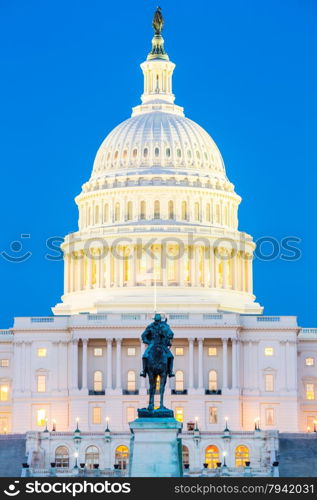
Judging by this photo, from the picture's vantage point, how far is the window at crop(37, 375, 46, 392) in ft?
588

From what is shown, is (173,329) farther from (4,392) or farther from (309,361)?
(4,392)

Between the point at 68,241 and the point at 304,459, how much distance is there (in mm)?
57022

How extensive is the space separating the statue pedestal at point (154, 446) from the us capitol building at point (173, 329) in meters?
46.5

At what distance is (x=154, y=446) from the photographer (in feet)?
333

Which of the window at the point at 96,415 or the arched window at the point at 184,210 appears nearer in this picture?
the window at the point at 96,415

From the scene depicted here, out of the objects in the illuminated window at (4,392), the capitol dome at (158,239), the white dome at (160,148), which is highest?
the white dome at (160,148)

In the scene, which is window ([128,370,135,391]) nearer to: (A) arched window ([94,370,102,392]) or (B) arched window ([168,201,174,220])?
(A) arched window ([94,370,102,392])

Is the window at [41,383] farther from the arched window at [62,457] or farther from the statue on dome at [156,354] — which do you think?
the statue on dome at [156,354]

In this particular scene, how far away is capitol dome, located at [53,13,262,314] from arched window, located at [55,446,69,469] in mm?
36868

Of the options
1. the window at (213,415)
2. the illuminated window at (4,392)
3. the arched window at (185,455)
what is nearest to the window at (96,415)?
the window at (213,415)

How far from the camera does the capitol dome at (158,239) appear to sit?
192 metres

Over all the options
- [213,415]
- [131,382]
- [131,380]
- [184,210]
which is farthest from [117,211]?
[213,415]

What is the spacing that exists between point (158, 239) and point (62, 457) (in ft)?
148

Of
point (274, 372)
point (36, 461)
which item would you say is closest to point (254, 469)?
point (36, 461)
